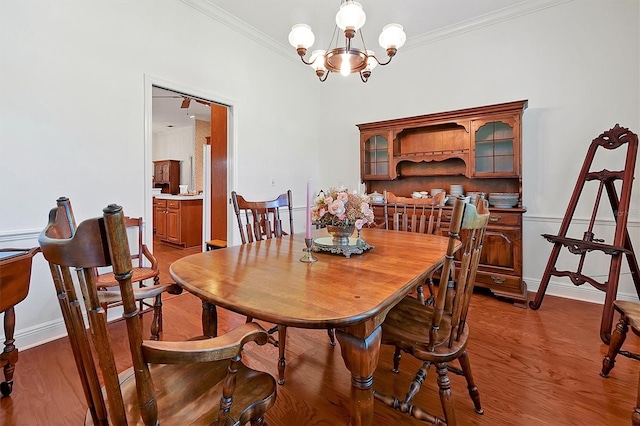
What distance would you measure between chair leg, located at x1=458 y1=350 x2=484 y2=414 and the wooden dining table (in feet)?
1.41

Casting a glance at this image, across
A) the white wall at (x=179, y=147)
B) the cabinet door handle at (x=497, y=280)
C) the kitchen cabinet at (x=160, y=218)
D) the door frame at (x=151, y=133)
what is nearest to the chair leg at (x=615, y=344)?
the cabinet door handle at (x=497, y=280)

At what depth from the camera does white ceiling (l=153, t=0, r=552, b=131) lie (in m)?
3.12

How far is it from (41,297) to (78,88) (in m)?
1.57

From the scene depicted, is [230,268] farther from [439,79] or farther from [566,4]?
[566,4]

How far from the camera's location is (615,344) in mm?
1738

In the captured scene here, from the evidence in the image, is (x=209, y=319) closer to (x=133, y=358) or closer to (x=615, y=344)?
(x=133, y=358)

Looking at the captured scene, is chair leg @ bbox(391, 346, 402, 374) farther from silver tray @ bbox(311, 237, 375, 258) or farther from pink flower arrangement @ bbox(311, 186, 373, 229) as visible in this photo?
pink flower arrangement @ bbox(311, 186, 373, 229)

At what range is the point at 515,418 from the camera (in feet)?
4.79

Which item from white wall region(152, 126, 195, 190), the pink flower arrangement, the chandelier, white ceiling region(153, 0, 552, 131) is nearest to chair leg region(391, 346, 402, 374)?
the pink flower arrangement

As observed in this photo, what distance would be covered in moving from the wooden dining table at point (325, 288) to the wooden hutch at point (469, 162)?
5.60 feet

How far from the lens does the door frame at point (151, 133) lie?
271 centimetres

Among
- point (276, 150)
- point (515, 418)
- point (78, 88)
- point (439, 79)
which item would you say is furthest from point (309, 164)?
point (515, 418)

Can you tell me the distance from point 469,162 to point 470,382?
8.24 ft

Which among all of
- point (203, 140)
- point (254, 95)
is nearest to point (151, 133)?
point (254, 95)
